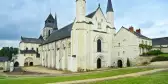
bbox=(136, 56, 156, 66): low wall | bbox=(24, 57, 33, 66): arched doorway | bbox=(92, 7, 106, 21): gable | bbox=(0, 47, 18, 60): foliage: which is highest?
bbox=(92, 7, 106, 21): gable

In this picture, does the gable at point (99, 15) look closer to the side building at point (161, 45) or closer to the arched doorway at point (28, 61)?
the side building at point (161, 45)

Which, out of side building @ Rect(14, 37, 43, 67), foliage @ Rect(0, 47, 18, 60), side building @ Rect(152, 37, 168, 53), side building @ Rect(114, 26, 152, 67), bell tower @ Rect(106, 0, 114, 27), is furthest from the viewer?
foliage @ Rect(0, 47, 18, 60)

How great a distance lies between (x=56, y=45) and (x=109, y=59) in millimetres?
15588

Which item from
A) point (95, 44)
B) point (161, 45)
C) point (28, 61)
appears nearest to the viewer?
point (95, 44)

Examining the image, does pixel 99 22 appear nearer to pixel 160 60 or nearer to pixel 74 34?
pixel 74 34

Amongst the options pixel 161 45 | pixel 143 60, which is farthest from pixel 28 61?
pixel 161 45

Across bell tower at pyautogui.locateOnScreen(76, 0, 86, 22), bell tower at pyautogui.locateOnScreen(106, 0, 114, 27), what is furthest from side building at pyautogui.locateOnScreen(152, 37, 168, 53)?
bell tower at pyautogui.locateOnScreen(76, 0, 86, 22)

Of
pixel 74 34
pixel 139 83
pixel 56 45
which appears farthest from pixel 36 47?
pixel 139 83

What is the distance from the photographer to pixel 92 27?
4231cm

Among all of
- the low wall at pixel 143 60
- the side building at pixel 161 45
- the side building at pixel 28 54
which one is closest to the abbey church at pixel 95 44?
the low wall at pixel 143 60

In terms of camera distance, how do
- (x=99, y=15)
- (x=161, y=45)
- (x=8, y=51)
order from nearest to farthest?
(x=99, y=15)
(x=161, y=45)
(x=8, y=51)

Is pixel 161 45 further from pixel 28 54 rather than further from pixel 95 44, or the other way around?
pixel 28 54

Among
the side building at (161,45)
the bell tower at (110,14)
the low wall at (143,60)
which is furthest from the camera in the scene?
the side building at (161,45)

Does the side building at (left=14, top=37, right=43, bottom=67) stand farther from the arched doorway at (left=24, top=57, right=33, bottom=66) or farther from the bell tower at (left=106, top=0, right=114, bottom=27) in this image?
the bell tower at (left=106, top=0, right=114, bottom=27)
